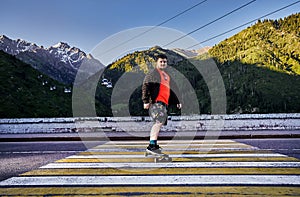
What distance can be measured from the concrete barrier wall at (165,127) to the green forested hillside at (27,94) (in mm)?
54996

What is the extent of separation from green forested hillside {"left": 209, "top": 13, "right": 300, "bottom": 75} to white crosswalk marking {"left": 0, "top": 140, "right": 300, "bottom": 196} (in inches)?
4654

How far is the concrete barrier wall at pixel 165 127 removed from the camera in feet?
43.1

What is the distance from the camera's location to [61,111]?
8275 centimetres

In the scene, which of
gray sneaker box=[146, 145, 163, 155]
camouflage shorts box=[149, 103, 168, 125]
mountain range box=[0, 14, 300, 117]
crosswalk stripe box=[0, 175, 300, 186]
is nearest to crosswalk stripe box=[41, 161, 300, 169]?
gray sneaker box=[146, 145, 163, 155]

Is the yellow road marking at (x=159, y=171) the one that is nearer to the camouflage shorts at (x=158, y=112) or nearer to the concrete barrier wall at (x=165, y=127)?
the camouflage shorts at (x=158, y=112)

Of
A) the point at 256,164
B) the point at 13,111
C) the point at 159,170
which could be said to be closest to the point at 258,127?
the point at 256,164

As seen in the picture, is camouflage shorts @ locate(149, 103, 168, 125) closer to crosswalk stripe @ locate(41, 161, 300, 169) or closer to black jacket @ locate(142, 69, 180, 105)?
black jacket @ locate(142, 69, 180, 105)

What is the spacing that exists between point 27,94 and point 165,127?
78.4 meters

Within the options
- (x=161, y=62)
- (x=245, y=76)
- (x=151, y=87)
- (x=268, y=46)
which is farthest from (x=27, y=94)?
(x=268, y=46)

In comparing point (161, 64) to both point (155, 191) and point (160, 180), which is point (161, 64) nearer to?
point (160, 180)

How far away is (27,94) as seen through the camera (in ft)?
270

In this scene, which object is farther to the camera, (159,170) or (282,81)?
(282,81)

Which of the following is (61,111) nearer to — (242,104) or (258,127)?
(242,104)

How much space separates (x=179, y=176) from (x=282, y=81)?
370 ft
